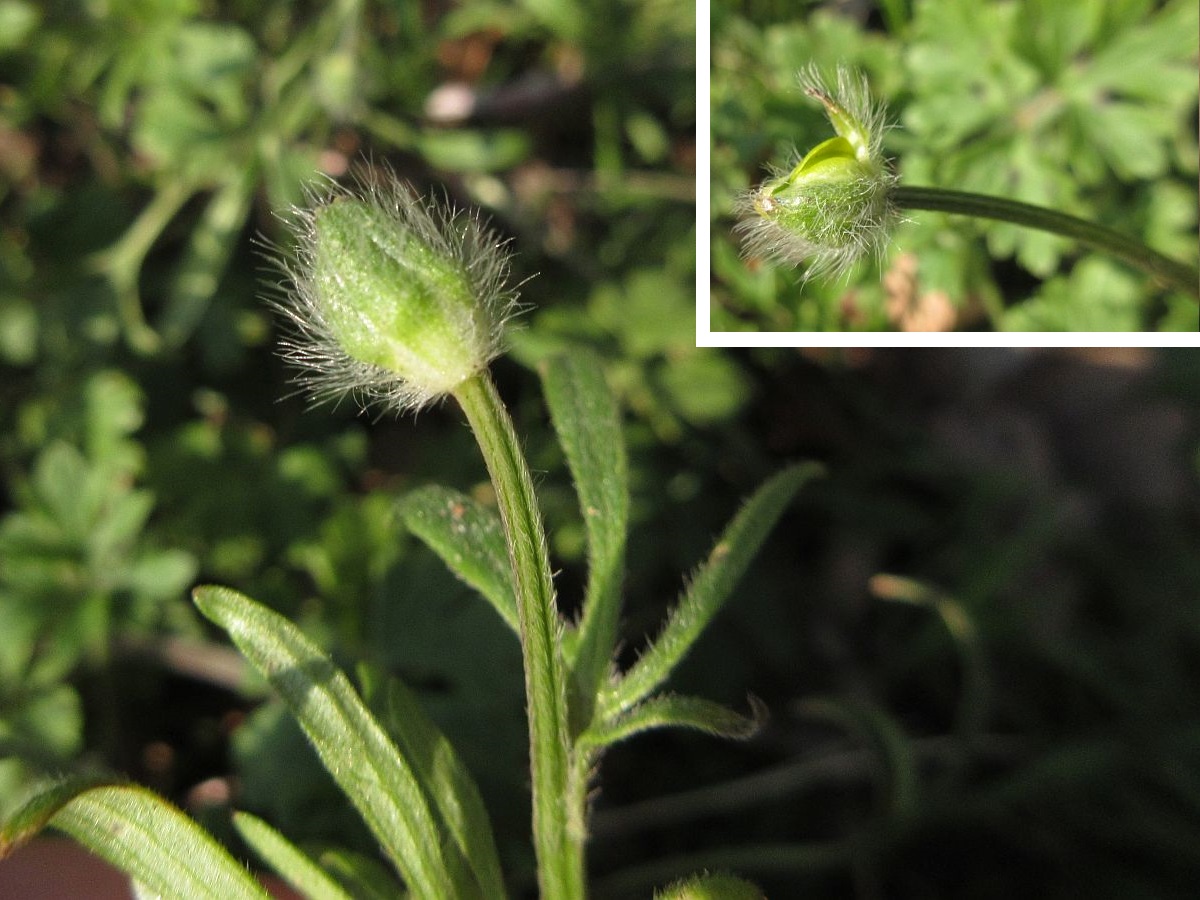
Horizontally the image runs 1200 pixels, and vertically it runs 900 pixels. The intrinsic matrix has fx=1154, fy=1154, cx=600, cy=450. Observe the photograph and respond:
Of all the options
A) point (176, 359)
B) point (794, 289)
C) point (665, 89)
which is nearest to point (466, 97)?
point (665, 89)

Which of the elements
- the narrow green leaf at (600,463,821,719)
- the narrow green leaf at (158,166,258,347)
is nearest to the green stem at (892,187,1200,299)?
the narrow green leaf at (600,463,821,719)

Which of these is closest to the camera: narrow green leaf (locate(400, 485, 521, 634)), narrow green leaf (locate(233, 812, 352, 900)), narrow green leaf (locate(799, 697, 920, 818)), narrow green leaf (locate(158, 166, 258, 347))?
narrow green leaf (locate(233, 812, 352, 900))

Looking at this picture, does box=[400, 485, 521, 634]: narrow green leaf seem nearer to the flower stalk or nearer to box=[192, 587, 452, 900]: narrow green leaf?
box=[192, 587, 452, 900]: narrow green leaf

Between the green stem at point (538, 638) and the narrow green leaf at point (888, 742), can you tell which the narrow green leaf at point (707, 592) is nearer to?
the green stem at point (538, 638)

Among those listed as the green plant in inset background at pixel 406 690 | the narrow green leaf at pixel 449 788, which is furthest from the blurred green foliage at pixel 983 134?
the narrow green leaf at pixel 449 788

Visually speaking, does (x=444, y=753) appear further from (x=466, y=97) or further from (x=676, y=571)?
(x=466, y=97)

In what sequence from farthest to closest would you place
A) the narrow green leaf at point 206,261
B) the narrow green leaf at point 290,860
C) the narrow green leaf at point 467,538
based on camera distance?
the narrow green leaf at point 206,261, the narrow green leaf at point 467,538, the narrow green leaf at point 290,860
